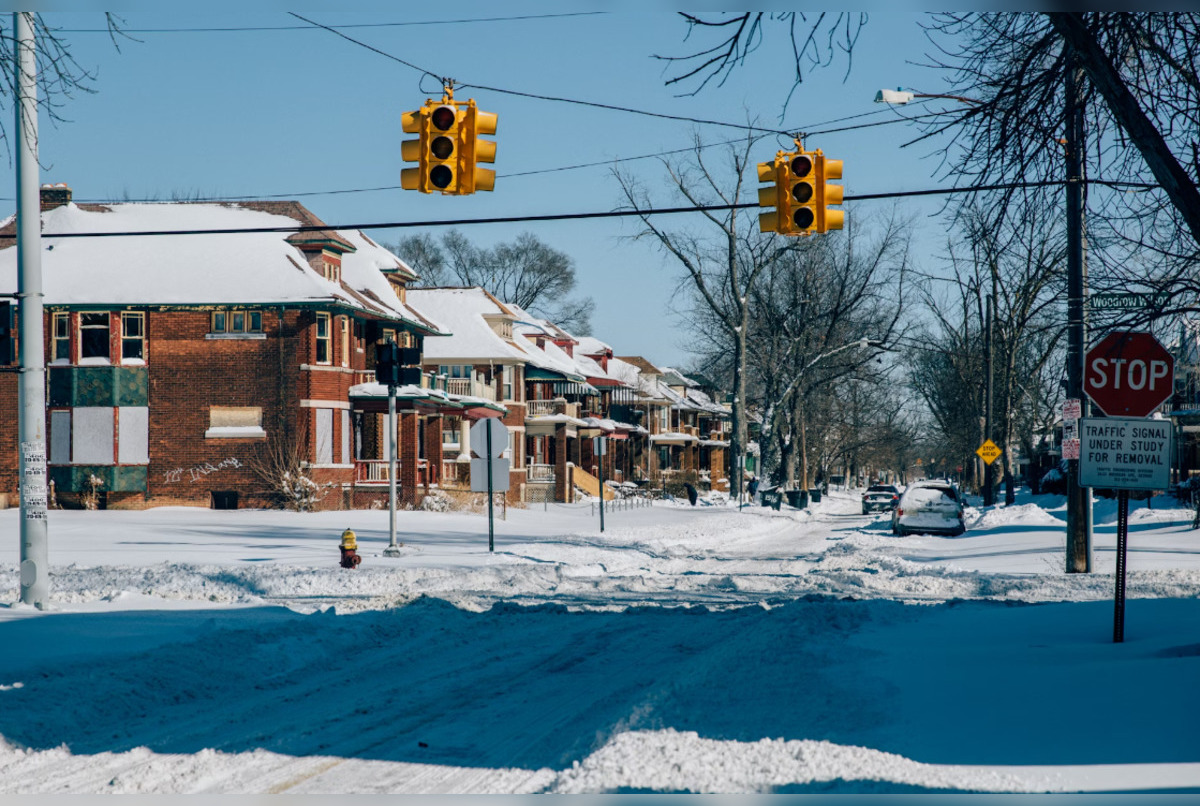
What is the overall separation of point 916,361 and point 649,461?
Answer: 2051cm

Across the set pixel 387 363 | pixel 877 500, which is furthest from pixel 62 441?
pixel 877 500

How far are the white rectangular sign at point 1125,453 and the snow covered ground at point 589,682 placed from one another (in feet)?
4.54

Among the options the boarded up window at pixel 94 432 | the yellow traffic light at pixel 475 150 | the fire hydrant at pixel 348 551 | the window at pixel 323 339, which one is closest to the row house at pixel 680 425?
the window at pixel 323 339

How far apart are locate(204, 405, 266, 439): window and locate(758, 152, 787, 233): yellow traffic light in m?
25.6

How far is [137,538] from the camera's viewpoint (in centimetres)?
2580

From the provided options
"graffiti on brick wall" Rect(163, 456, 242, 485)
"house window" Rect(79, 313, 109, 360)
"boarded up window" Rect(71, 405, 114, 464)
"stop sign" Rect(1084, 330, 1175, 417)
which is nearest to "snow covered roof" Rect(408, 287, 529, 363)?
"graffiti on brick wall" Rect(163, 456, 242, 485)

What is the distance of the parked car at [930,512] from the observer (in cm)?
3070

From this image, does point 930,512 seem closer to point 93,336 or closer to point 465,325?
point 93,336

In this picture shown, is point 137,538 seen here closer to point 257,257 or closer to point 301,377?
point 301,377

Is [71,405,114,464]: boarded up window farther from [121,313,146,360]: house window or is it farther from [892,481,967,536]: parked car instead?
[892,481,967,536]: parked car

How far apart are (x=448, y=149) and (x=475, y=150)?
313 mm

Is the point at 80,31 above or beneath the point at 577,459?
above

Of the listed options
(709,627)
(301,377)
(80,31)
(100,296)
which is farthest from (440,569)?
(100,296)

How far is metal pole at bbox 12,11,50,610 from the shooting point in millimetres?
12891
